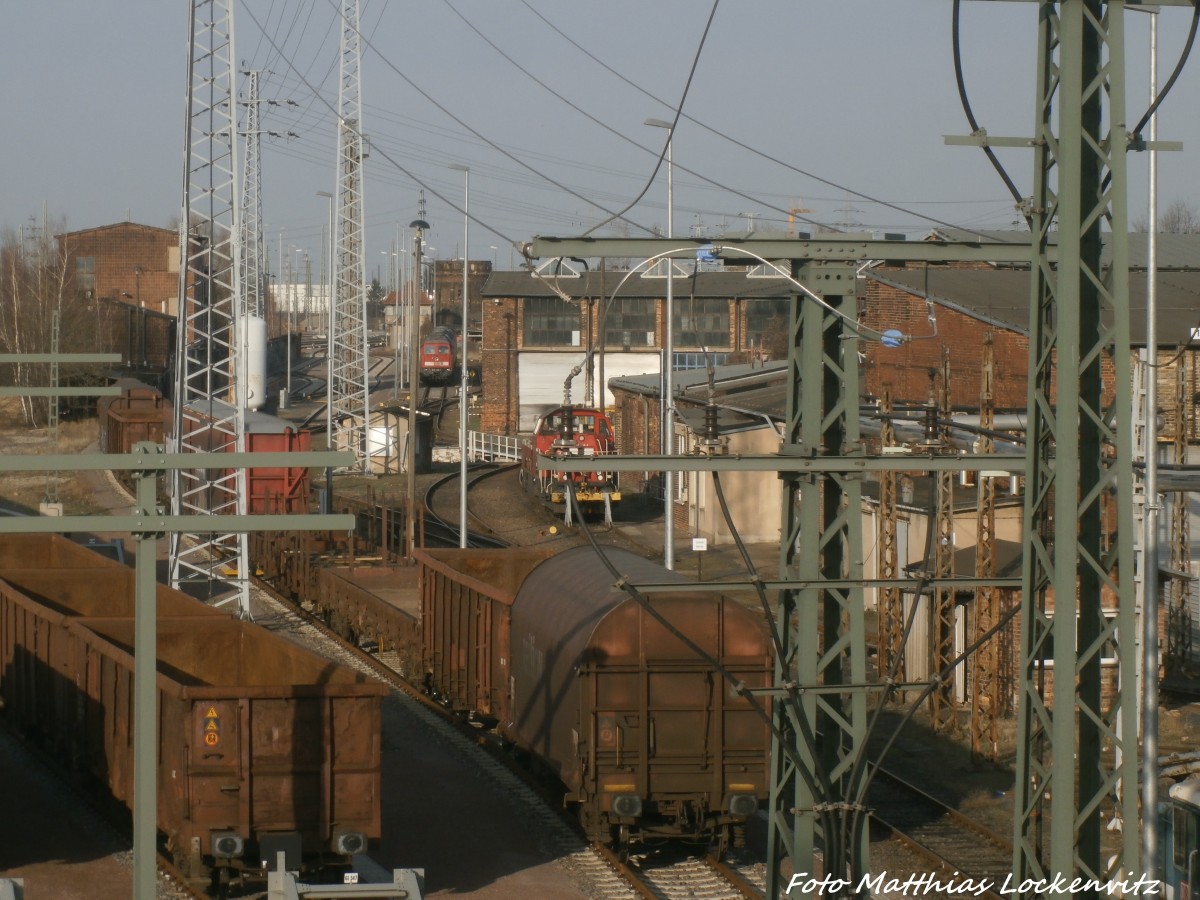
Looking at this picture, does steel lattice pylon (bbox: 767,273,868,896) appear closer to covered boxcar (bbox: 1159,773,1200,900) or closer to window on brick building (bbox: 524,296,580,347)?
covered boxcar (bbox: 1159,773,1200,900)

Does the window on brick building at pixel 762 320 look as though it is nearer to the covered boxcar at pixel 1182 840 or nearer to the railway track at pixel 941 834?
the railway track at pixel 941 834

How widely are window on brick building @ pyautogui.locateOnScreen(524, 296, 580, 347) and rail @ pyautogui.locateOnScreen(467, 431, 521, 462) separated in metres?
7.69

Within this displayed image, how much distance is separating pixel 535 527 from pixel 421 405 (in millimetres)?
33363

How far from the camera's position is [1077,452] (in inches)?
292

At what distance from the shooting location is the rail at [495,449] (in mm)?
56625

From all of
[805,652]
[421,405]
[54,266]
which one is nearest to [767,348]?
[421,405]

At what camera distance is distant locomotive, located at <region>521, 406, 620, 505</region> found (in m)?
39.2

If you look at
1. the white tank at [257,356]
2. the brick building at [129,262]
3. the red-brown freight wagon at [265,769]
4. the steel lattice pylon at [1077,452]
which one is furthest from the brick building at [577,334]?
the steel lattice pylon at [1077,452]

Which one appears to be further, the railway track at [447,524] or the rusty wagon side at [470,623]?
the railway track at [447,524]

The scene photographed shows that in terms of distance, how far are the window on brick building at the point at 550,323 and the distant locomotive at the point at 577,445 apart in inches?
849

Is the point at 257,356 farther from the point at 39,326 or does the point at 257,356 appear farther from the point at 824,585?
the point at 824,585

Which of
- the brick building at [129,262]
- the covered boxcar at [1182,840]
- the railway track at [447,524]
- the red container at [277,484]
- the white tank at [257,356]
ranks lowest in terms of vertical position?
the covered boxcar at [1182,840]

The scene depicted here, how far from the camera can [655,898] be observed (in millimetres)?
12844

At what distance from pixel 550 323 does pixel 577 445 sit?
82.3ft
